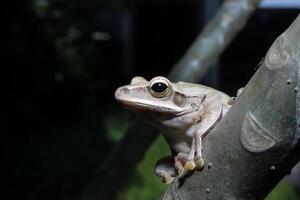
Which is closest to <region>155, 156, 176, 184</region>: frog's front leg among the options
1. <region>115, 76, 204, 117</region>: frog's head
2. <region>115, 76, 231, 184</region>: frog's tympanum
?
<region>115, 76, 231, 184</region>: frog's tympanum

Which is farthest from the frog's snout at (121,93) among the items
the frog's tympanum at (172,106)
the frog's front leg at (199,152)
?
the frog's front leg at (199,152)

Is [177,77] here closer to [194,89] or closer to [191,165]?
[194,89]

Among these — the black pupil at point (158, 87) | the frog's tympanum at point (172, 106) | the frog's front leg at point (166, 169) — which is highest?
the black pupil at point (158, 87)

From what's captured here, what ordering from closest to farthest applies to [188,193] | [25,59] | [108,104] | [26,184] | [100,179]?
[188,193], [100,179], [26,184], [25,59], [108,104]

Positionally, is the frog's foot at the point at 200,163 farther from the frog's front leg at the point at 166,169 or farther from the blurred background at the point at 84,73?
the blurred background at the point at 84,73

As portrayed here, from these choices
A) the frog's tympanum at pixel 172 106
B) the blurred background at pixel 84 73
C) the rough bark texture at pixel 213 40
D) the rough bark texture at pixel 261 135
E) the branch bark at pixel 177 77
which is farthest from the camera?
the blurred background at pixel 84 73

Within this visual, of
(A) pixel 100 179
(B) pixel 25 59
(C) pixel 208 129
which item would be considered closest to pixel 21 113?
(B) pixel 25 59

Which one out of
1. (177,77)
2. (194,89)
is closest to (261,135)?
(194,89)

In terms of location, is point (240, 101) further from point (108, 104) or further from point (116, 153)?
point (108, 104)
